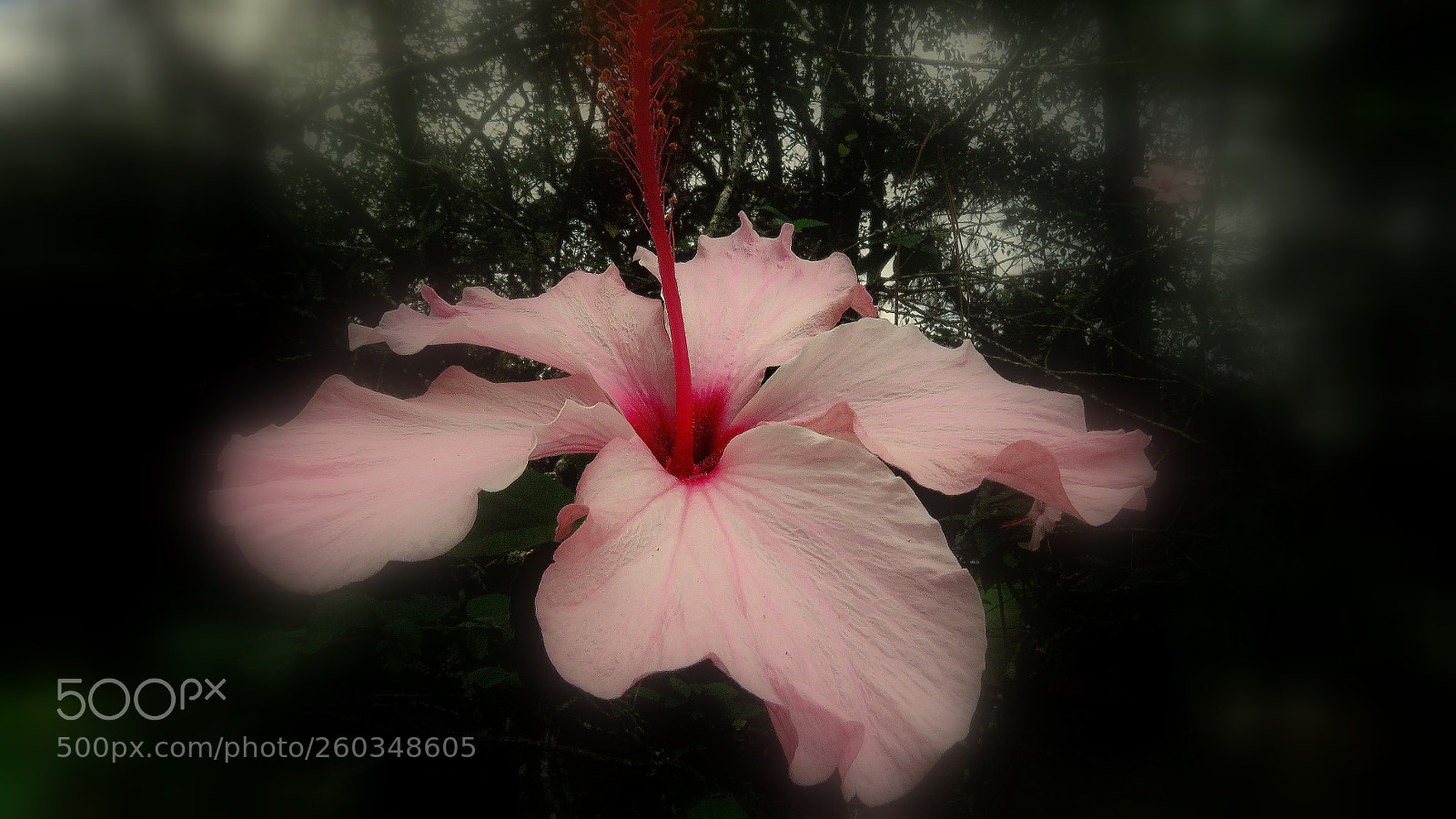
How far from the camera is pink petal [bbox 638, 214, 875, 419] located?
34 centimetres

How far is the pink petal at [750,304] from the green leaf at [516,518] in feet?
0.31

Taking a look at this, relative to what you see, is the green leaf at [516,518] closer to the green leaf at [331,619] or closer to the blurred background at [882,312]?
the blurred background at [882,312]

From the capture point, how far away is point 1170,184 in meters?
0.65

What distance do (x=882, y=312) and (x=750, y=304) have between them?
286mm

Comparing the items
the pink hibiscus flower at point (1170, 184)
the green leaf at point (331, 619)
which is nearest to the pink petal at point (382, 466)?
the green leaf at point (331, 619)

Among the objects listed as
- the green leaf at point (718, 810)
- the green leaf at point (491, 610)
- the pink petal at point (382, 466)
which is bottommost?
the green leaf at point (718, 810)

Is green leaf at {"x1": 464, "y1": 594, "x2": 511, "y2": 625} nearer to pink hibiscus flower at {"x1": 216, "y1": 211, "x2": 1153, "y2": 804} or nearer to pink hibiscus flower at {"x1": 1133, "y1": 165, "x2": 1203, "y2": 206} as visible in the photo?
pink hibiscus flower at {"x1": 216, "y1": 211, "x2": 1153, "y2": 804}

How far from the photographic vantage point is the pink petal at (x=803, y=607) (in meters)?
0.18

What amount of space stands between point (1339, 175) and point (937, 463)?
19.8 inches

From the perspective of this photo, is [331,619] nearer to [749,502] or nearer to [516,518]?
[516,518]

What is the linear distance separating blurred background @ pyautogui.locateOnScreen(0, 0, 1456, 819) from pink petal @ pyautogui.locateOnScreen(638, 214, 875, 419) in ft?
0.35

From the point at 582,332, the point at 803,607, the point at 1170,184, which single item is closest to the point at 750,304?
the point at 582,332

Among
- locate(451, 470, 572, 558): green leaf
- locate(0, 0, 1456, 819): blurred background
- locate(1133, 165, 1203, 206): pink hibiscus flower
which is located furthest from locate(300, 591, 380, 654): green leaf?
locate(1133, 165, 1203, 206): pink hibiscus flower

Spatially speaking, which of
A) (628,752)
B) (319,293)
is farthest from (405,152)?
(628,752)
